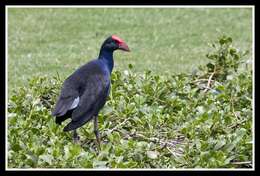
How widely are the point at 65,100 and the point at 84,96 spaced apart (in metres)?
0.15

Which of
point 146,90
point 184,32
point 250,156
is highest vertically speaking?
point 184,32

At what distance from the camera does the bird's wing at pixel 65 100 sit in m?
5.72

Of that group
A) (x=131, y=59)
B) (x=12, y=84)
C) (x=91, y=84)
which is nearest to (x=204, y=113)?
(x=91, y=84)

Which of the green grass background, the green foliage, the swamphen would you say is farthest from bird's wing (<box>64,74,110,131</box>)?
the green grass background

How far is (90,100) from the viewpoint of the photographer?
19.1 ft

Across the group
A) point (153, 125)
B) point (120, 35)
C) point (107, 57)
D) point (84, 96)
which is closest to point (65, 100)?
point (84, 96)

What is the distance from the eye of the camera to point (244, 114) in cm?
669

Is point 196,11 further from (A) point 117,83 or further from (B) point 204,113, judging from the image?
(B) point 204,113

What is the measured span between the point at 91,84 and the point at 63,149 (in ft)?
1.86

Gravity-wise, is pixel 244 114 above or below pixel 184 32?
below

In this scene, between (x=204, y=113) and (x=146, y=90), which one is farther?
(x=146, y=90)

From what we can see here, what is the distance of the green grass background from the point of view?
1039cm

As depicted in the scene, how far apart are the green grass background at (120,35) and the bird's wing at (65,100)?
3455 mm

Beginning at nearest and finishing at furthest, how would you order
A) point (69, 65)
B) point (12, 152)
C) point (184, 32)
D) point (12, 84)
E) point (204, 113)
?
point (12, 152) → point (204, 113) → point (12, 84) → point (69, 65) → point (184, 32)
